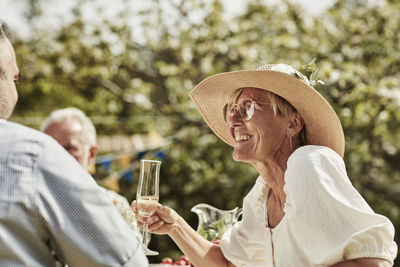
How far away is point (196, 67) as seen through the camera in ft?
26.4

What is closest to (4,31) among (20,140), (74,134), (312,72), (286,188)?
(20,140)

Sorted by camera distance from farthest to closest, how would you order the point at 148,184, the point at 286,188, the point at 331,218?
the point at 148,184 → the point at 286,188 → the point at 331,218

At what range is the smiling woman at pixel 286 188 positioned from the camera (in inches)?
71.0

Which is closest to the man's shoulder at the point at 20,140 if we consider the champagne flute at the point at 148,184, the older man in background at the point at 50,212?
the older man in background at the point at 50,212

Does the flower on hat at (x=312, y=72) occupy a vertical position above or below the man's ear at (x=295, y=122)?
above

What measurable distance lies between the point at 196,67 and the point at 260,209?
5.74 m

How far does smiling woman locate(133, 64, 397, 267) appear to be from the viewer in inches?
71.0

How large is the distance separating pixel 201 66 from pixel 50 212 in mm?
6742

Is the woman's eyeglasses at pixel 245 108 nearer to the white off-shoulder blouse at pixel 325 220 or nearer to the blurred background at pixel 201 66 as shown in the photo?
the white off-shoulder blouse at pixel 325 220

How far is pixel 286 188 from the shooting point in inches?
78.7

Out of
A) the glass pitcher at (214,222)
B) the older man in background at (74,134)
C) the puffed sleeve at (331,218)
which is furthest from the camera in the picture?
the older man in background at (74,134)

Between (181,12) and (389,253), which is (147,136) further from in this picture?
(389,253)

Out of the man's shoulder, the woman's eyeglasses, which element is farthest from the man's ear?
the man's shoulder

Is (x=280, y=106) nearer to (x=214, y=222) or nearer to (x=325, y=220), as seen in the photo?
(x=325, y=220)
